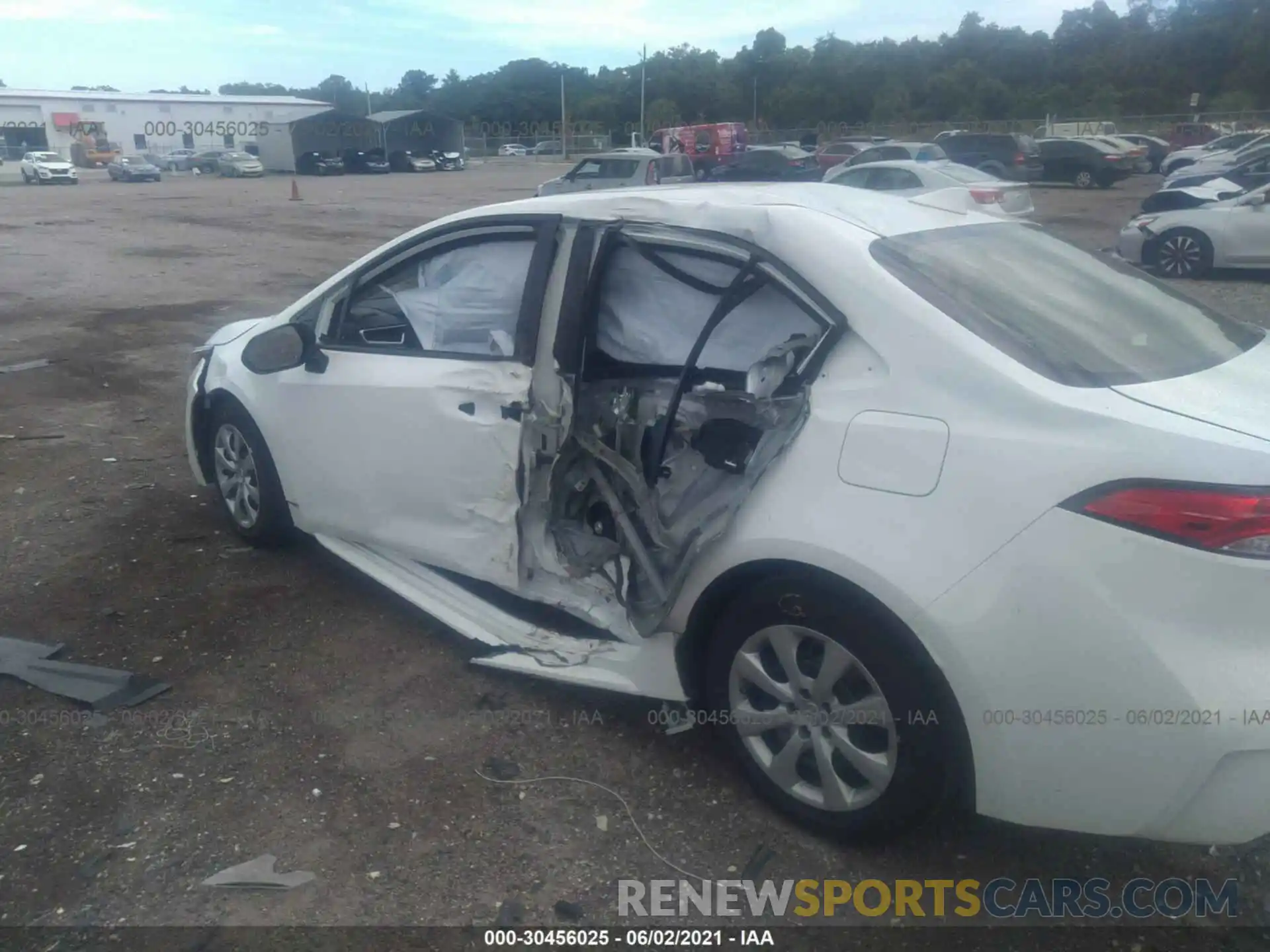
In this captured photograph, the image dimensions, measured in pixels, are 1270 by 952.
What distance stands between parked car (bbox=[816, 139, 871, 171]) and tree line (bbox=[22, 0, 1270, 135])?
2911 centimetres

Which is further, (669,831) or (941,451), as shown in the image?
(669,831)

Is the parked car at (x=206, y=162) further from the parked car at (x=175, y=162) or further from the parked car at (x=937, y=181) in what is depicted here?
the parked car at (x=937, y=181)

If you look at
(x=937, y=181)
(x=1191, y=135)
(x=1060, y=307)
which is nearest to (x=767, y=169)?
(x=937, y=181)

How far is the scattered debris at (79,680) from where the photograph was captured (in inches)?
147

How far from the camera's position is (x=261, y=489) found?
4.69 metres

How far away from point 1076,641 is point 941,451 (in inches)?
21.3

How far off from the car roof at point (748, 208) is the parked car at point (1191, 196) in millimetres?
13000

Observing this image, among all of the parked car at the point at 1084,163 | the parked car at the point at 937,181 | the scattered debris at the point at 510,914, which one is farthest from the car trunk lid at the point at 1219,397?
the parked car at the point at 1084,163

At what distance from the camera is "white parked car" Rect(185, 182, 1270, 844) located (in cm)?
230

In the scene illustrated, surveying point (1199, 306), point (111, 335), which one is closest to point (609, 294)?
point (1199, 306)

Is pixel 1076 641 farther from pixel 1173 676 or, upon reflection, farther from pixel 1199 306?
pixel 1199 306

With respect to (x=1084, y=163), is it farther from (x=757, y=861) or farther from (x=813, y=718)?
(x=757, y=861)

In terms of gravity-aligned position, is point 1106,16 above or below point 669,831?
above

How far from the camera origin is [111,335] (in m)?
10.6
